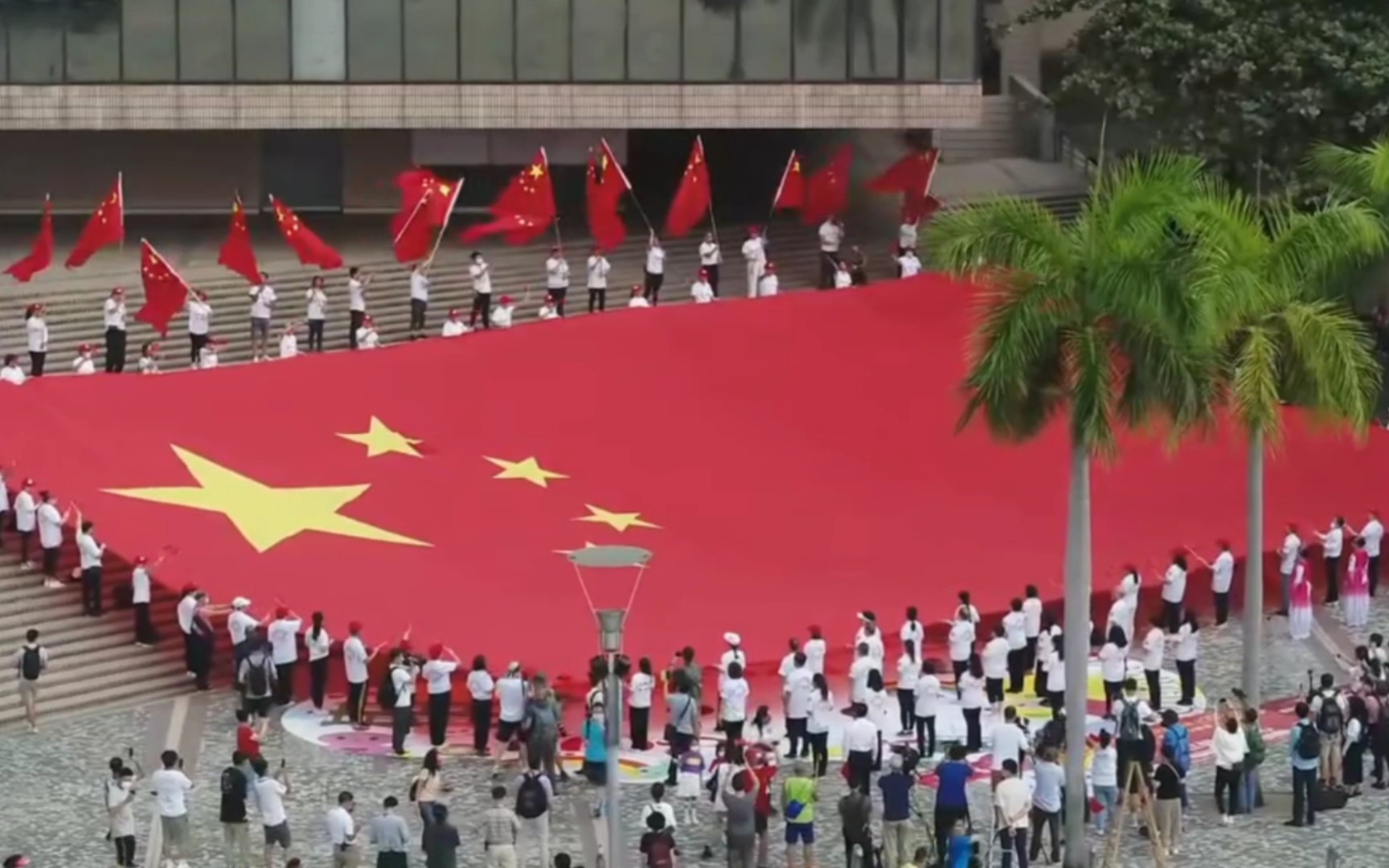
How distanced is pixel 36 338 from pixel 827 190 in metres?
12.1

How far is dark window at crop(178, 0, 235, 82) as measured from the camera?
4775 cm

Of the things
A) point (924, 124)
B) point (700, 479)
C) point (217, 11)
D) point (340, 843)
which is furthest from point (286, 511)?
point (924, 124)

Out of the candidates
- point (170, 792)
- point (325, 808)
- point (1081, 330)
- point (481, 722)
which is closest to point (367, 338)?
point (481, 722)

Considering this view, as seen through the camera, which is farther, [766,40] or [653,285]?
[766,40]

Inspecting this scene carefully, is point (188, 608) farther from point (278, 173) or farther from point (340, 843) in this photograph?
point (278, 173)

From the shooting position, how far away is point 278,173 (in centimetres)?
5206

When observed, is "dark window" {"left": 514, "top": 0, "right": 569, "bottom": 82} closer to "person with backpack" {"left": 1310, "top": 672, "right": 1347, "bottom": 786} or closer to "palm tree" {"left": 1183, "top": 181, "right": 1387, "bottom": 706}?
"palm tree" {"left": 1183, "top": 181, "right": 1387, "bottom": 706}

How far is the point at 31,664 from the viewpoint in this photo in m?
32.6

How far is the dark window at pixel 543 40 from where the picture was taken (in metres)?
48.4

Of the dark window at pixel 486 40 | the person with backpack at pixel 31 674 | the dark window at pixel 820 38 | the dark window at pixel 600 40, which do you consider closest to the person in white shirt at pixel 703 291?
the dark window at pixel 600 40

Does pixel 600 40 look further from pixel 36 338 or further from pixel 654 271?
pixel 36 338

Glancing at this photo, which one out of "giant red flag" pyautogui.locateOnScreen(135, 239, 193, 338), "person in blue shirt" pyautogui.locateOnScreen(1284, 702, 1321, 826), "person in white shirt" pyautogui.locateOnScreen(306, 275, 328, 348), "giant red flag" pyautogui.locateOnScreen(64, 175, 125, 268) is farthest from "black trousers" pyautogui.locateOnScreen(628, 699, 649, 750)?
"giant red flag" pyautogui.locateOnScreen(64, 175, 125, 268)

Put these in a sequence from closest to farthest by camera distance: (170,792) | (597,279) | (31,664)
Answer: (170,792) → (31,664) → (597,279)

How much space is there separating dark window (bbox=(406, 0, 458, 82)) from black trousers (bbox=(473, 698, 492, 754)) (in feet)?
60.4
